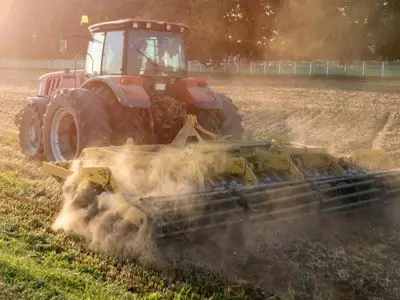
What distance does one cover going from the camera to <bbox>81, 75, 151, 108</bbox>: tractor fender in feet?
21.4

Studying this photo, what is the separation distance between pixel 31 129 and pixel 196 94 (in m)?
3.23

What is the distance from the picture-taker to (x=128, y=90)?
6.66 meters

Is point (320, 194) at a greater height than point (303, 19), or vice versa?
point (303, 19)

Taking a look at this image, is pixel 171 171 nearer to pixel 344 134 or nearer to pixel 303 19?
pixel 344 134

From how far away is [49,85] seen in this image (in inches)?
374

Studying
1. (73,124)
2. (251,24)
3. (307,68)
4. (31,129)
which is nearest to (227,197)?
(73,124)

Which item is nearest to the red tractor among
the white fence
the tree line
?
the tree line

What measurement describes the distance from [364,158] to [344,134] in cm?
665

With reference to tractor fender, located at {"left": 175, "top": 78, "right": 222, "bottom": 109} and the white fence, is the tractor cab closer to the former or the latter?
tractor fender, located at {"left": 175, "top": 78, "right": 222, "bottom": 109}

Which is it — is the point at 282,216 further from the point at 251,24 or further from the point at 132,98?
the point at 251,24

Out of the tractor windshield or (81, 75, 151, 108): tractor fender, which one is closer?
(81, 75, 151, 108): tractor fender

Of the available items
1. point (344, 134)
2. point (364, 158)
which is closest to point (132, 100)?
point (364, 158)

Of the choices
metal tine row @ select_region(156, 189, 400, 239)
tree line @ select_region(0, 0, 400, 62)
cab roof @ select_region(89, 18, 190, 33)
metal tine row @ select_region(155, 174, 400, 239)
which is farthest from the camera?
tree line @ select_region(0, 0, 400, 62)

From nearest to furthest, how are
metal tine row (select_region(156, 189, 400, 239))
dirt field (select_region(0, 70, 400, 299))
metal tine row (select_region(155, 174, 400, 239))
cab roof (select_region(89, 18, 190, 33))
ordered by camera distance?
1. dirt field (select_region(0, 70, 400, 299))
2. metal tine row (select_region(156, 189, 400, 239))
3. metal tine row (select_region(155, 174, 400, 239))
4. cab roof (select_region(89, 18, 190, 33))
